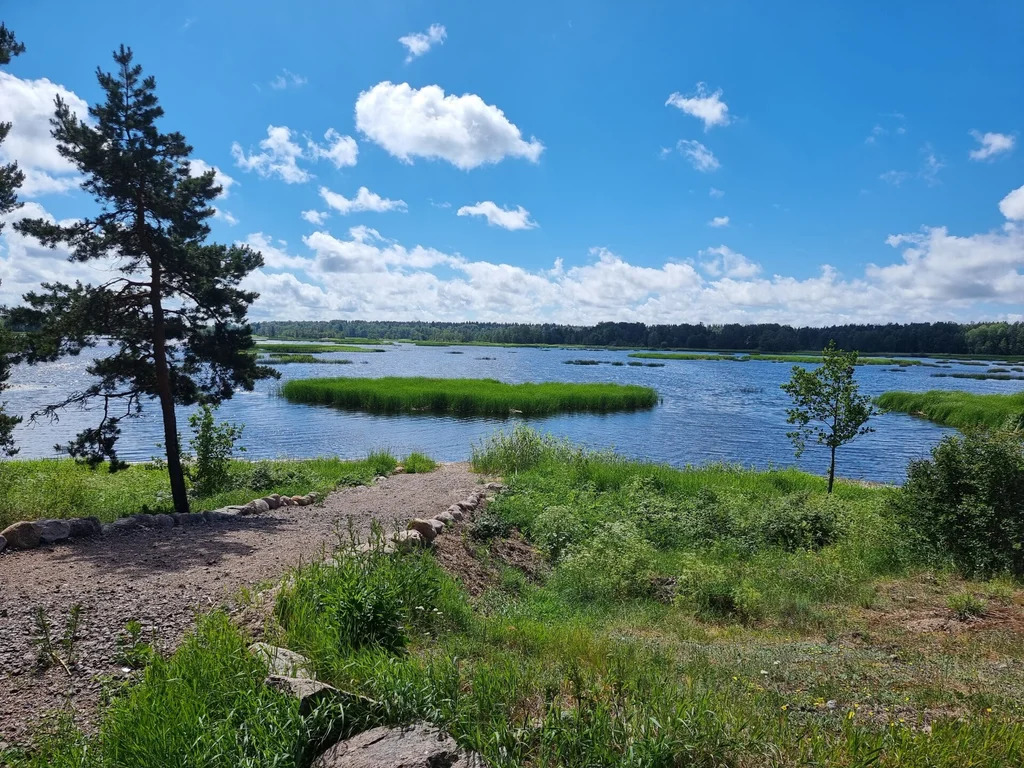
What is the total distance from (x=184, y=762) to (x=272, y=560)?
5.27 m

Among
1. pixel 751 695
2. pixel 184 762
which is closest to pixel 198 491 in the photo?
pixel 184 762

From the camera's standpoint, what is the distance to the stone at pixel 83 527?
9912 mm

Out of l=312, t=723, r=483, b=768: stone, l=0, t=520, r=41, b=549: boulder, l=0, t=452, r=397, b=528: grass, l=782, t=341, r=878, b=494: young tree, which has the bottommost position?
l=0, t=452, r=397, b=528: grass

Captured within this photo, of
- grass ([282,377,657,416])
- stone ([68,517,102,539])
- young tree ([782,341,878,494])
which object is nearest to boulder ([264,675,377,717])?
stone ([68,517,102,539])

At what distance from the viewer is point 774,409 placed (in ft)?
169

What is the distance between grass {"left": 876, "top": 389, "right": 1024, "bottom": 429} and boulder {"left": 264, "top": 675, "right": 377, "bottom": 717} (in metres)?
45.6

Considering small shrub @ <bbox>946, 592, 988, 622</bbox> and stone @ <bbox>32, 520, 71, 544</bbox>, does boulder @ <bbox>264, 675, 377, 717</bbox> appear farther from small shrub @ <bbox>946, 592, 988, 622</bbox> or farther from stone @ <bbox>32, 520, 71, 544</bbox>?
small shrub @ <bbox>946, 592, 988, 622</bbox>

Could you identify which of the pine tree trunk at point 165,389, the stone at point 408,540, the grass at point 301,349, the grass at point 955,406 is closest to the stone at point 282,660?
the stone at point 408,540

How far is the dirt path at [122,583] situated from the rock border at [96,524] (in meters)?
0.37

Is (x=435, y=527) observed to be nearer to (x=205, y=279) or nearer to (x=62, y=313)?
(x=205, y=279)

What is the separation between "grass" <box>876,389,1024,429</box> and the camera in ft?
137

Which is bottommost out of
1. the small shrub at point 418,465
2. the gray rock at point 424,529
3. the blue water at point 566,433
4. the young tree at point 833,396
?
the blue water at point 566,433

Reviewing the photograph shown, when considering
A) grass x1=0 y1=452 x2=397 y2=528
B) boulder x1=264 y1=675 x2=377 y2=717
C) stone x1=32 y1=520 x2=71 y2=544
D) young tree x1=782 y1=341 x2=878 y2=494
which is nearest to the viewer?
boulder x1=264 y1=675 x2=377 y2=717

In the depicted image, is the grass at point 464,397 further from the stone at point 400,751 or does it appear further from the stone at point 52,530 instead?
the stone at point 400,751
